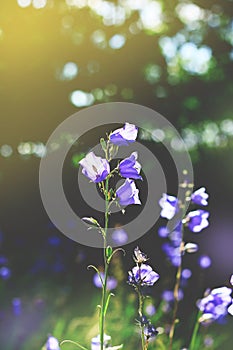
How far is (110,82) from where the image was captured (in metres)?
6.29

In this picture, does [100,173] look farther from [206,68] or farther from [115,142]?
[206,68]

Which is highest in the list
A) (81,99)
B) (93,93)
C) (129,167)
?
(93,93)

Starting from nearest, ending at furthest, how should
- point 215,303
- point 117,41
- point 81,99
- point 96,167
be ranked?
point 96,167 < point 215,303 < point 81,99 < point 117,41

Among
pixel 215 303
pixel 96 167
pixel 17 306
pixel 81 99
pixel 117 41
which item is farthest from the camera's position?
pixel 117 41

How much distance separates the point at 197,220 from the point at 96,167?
70cm

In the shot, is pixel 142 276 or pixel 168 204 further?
pixel 168 204

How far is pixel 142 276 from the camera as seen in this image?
1705 mm

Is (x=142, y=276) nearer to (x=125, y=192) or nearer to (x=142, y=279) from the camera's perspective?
(x=142, y=279)

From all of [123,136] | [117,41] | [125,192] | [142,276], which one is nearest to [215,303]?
[142,276]

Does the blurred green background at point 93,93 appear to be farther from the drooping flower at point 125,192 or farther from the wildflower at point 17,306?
the drooping flower at point 125,192

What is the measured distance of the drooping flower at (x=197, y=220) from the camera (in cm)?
220

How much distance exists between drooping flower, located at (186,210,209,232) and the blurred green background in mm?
2434

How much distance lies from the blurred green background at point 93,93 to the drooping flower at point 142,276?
2.90m

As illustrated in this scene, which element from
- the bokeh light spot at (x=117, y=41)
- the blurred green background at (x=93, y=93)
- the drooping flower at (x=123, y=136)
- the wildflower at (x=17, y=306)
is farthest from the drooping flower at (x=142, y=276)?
the bokeh light spot at (x=117, y=41)
